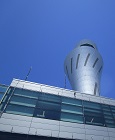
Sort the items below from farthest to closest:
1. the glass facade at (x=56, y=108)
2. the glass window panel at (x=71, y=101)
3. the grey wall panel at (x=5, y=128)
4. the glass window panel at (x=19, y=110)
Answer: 1. the glass window panel at (x=71, y=101)
2. the glass facade at (x=56, y=108)
3. the glass window panel at (x=19, y=110)
4. the grey wall panel at (x=5, y=128)

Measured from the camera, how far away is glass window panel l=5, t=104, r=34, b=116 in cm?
1451

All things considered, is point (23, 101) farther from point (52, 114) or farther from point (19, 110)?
point (52, 114)

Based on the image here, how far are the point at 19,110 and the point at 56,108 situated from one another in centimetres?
391

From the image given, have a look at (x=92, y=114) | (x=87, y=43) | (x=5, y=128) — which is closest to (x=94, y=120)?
(x=92, y=114)

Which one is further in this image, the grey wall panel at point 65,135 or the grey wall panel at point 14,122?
the grey wall panel at point 65,135

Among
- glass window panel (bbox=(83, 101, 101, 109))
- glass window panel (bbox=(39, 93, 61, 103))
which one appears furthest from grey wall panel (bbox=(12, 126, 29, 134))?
glass window panel (bbox=(83, 101, 101, 109))

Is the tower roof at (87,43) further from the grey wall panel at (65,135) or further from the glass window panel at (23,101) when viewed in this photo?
the grey wall panel at (65,135)

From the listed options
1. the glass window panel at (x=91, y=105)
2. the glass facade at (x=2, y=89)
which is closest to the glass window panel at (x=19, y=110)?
the glass facade at (x=2, y=89)

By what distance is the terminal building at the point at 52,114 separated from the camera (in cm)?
1341

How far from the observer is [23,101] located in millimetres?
16016

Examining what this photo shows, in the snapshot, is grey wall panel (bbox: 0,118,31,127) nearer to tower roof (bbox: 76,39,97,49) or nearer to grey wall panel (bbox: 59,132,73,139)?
grey wall panel (bbox: 59,132,73,139)

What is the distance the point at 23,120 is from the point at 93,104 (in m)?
9.06

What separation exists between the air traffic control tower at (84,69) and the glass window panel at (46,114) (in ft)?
76.9

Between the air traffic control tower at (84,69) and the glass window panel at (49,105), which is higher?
the air traffic control tower at (84,69)
